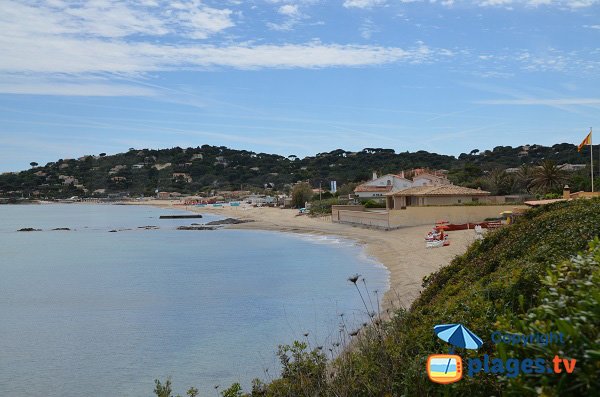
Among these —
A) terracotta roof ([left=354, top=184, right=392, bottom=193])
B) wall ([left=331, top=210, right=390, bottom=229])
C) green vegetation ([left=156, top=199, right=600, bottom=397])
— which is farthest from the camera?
terracotta roof ([left=354, top=184, right=392, bottom=193])

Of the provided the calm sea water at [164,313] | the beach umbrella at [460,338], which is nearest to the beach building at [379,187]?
the calm sea water at [164,313]

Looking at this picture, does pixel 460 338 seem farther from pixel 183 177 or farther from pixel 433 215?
pixel 183 177

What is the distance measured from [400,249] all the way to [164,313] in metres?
16.2

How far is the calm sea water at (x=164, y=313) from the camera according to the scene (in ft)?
45.5

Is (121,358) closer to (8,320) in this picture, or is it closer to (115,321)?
(115,321)

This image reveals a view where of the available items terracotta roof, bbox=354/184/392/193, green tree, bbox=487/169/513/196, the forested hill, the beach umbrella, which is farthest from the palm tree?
the forested hill

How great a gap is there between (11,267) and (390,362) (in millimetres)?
35961

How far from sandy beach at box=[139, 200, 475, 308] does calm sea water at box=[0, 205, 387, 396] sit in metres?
1.06

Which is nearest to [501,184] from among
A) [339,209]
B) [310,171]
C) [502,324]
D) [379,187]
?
[339,209]

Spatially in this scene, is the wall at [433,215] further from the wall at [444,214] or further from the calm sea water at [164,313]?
the calm sea water at [164,313]

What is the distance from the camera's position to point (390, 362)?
22.3ft

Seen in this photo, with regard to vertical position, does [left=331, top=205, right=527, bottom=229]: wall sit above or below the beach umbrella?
below

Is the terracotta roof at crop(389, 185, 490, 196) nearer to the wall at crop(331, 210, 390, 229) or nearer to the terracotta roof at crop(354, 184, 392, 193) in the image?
the wall at crop(331, 210, 390, 229)

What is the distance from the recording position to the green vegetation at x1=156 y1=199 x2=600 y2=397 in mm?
3594
